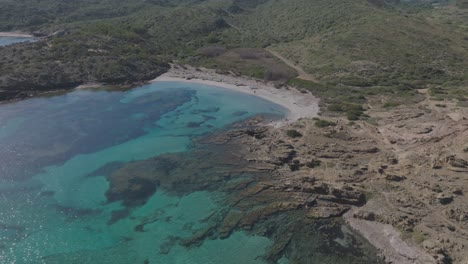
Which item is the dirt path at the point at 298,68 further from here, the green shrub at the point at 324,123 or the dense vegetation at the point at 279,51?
the green shrub at the point at 324,123

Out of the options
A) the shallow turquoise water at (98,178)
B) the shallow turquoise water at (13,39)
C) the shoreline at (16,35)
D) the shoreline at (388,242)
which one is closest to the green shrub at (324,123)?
the shallow turquoise water at (98,178)

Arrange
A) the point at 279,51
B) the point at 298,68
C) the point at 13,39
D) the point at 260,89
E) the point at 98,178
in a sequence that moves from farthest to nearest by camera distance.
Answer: the point at 13,39 < the point at 279,51 < the point at 298,68 < the point at 260,89 < the point at 98,178

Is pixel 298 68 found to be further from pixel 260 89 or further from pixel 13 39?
pixel 13 39

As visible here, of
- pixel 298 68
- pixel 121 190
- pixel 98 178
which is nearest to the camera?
pixel 121 190

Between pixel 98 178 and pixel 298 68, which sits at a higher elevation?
pixel 298 68

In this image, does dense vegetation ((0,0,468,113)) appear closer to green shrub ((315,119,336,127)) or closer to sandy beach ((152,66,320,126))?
sandy beach ((152,66,320,126))

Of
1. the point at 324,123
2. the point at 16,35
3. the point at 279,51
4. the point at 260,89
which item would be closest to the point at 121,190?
the point at 324,123

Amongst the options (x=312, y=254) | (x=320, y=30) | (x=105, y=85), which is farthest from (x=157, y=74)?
(x=312, y=254)

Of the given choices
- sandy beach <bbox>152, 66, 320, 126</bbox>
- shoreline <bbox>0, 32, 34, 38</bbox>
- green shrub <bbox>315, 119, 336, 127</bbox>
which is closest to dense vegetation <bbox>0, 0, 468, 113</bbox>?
sandy beach <bbox>152, 66, 320, 126</bbox>
